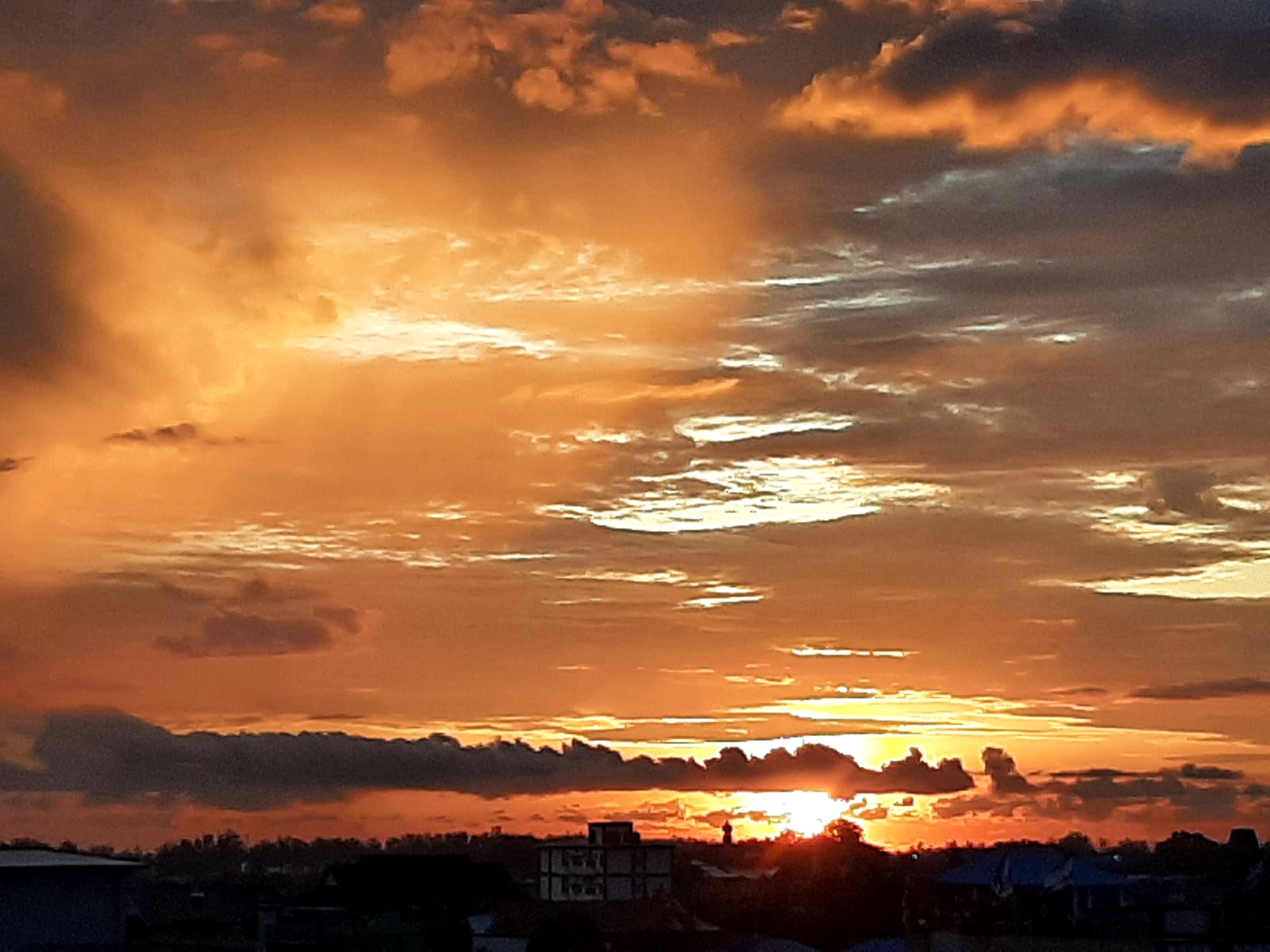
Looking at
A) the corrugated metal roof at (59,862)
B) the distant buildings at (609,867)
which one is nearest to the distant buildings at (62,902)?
the corrugated metal roof at (59,862)

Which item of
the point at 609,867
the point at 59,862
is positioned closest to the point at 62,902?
the point at 59,862

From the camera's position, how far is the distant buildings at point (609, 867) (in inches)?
3962

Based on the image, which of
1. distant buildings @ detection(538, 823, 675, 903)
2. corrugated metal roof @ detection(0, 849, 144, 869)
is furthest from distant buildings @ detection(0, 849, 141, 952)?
distant buildings @ detection(538, 823, 675, 903)

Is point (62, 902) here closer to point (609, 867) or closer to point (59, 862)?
point (59, 862)

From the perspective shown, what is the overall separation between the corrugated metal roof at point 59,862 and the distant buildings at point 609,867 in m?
45.4

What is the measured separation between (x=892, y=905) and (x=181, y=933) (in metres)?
31.8

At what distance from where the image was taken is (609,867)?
101 meters

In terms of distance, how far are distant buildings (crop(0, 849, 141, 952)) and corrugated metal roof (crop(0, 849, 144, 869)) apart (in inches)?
0.9

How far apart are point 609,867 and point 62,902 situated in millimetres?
49875

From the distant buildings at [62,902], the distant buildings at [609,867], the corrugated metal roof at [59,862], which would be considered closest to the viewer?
the distant buildings at [62,902]

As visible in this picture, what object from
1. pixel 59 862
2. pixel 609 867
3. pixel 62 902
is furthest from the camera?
pixel 609 867

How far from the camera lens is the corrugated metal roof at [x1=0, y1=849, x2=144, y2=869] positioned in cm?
5441

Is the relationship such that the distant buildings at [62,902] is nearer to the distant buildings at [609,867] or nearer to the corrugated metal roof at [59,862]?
the corrugated metal roof at [59,862]

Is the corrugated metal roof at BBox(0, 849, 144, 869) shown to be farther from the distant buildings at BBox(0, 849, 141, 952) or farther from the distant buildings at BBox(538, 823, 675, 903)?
the distant buildings at BBox(538, 823, 675, 903)
